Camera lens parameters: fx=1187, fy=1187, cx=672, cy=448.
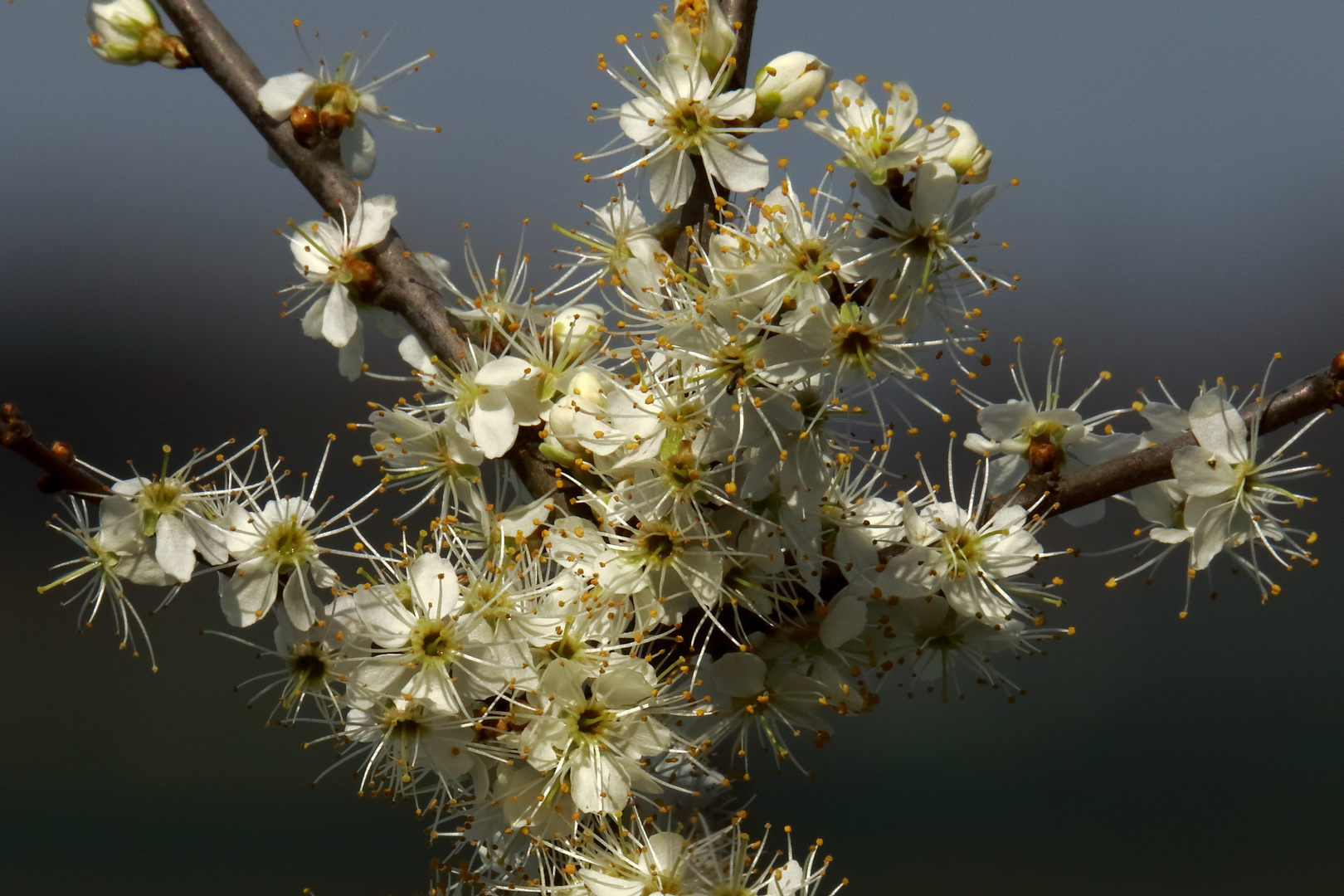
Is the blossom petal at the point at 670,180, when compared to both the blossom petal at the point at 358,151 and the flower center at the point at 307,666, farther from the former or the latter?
the flower center at the point at 307,666

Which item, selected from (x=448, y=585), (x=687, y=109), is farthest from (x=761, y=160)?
(x=448, y=585)

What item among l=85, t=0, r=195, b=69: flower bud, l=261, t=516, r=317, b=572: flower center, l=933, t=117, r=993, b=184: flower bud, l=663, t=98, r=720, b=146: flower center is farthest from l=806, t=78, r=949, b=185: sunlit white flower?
l=85, t=0, r=195, b=69: flower bud

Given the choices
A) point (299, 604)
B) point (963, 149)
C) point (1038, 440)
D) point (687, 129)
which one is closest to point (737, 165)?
point (687, 129)

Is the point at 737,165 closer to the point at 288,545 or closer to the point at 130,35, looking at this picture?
the point at 288,545

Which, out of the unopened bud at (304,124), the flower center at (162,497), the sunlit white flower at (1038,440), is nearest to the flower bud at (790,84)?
the sunlit white flower at (1038,440)

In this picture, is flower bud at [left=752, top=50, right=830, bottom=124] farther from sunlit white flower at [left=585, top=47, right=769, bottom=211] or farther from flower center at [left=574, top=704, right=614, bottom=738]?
flower center at [left=574, top=704, right=614, bottom=738]

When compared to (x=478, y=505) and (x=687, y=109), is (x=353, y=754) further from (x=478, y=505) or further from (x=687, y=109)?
(x=687, y=109)
